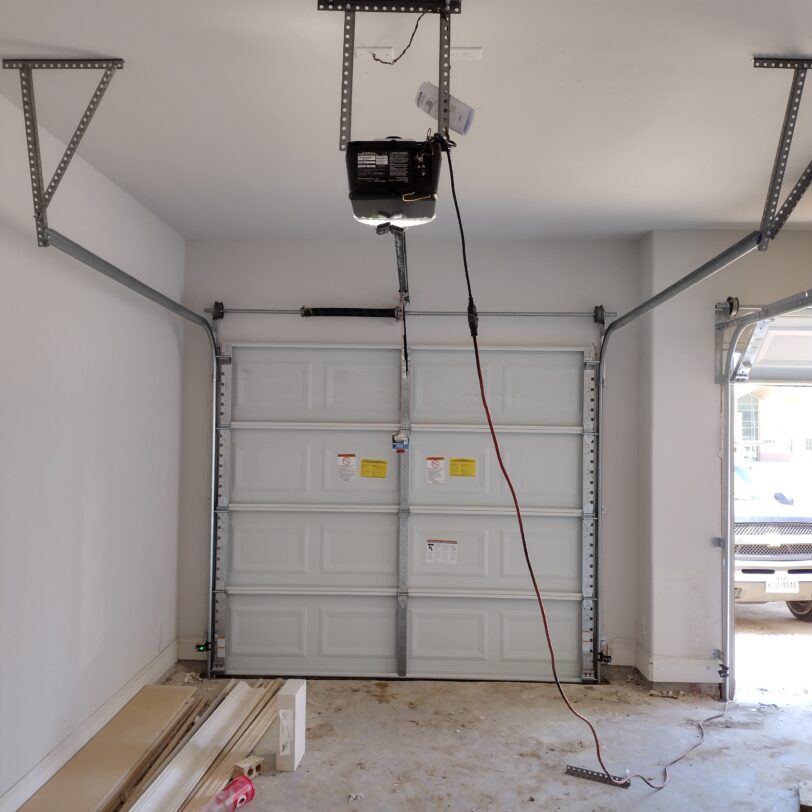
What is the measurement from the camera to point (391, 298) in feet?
15.4

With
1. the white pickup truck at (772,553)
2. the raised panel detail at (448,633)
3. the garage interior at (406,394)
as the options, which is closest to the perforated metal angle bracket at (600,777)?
the garage interior at (406,394)

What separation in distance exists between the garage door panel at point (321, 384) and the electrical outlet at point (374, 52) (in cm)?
245

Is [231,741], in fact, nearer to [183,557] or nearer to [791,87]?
[183,557]

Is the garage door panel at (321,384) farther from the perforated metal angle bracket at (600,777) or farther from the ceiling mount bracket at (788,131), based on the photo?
the ceiling mount bracket at (788,131)

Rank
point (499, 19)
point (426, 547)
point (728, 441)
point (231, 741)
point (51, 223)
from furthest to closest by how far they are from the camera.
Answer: point (426, 547) < point (728, 441) < point (231, 741) < point (51, 223) < point (499, 19)

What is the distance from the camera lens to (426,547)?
4602 millimetres

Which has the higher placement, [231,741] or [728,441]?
[728,441]

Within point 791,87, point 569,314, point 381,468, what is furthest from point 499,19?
point 381,468

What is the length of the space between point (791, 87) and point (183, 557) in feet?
13.6

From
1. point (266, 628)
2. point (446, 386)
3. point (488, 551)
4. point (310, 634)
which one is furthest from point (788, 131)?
point (266, 628)

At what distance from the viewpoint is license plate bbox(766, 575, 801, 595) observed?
5457 millimetres

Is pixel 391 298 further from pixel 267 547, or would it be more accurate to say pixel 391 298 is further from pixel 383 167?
pixel 383 167

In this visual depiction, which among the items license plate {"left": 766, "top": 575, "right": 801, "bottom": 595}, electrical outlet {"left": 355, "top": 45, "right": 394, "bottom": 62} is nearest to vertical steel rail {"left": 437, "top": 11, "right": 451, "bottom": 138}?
electrical outlet {"left": 355, "top": 45, "right": 394, "bottom": 62}

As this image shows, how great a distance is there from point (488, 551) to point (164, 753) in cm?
222
